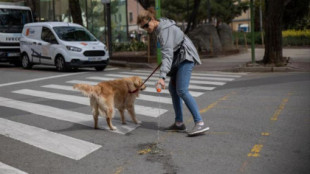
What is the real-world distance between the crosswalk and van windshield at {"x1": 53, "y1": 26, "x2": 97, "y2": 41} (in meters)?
3.56

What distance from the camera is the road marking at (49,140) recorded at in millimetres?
5680

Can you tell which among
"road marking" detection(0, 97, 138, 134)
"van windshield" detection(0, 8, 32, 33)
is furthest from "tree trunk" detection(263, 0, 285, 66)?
"van windshield" detection(0, 8, 32, 33)

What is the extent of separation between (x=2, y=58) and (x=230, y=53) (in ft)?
39.7

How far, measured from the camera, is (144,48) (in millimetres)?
27375

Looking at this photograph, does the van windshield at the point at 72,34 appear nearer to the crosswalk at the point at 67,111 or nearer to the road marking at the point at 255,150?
the crosswalk at the point at 67,111

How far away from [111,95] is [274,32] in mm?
10421

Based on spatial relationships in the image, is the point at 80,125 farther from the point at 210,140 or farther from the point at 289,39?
the point at 289,39

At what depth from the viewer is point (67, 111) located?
8664mm

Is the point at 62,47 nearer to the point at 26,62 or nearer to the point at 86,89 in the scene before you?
the point at 26,62

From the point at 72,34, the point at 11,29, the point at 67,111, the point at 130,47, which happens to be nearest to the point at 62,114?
the point at 67,111

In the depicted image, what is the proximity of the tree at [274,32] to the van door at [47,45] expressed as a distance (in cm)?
809

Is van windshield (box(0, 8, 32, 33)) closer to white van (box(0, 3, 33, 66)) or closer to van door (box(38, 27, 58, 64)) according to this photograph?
white van (box(0, 3, 33, 66))

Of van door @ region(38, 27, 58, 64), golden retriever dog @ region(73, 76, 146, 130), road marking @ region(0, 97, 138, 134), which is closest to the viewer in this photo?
golden retriever dog @ region(73, 76, 146, 130)

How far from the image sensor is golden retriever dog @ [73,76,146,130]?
6.45m
